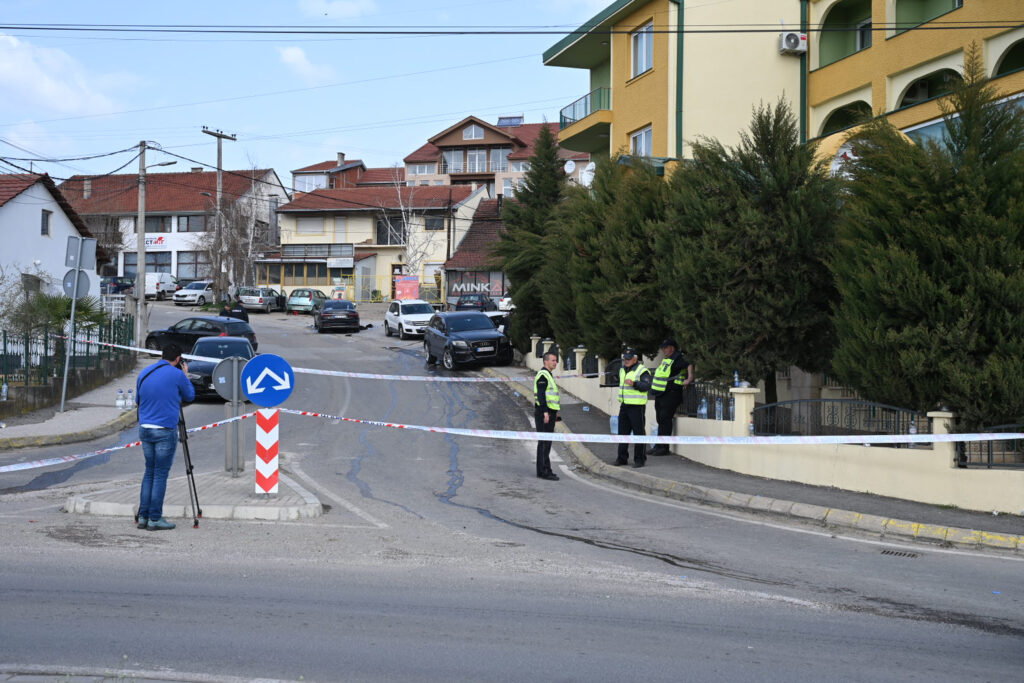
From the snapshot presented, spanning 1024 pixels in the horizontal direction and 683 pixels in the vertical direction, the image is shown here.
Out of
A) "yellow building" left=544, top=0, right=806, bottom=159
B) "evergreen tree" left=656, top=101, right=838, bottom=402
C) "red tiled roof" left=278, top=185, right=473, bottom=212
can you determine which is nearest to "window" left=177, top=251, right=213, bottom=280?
"red tiled roof" left=278, top=185, right=473, bottom=212

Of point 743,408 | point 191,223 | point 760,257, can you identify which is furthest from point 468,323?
point 191,223

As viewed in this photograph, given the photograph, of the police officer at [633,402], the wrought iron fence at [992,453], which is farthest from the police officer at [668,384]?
the wrought iron fence at [992,453]

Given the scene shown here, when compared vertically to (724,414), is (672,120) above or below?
above

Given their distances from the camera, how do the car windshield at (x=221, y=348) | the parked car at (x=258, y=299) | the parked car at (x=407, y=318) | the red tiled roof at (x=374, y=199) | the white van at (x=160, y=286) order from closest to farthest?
1. the car windshield at (x=221, y=348)
2. the parked car at (x=407, y=318)
3. the parked car at (x=258, y=299)
4. the white van at (x=160, y=286)
5. the red tiled roof at (x=374, y=199)

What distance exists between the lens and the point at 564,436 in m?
12.6

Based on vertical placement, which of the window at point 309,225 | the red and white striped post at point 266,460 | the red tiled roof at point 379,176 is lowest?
the red and white striped post at point 266,460

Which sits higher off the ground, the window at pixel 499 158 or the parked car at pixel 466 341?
the window at pixel 499 158

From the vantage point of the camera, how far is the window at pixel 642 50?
27078 millimetres

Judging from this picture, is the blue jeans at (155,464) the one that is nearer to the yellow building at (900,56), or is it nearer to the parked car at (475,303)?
the yellow building at (900,56)

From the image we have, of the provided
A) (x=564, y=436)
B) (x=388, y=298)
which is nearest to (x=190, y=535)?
(x=564, y=436)

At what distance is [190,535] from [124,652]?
323 cm

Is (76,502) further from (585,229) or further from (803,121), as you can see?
(803,121)

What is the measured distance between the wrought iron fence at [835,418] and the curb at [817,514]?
1.61 m

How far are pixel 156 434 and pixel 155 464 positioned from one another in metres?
0.28
